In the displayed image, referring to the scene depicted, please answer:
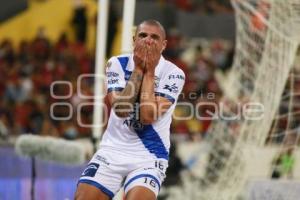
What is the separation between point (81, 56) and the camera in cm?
1684

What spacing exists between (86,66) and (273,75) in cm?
723

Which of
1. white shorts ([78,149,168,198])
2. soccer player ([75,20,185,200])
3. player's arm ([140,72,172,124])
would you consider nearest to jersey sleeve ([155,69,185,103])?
soccer player ([75,20,185,200])

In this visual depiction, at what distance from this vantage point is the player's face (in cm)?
531

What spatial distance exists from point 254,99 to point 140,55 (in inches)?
204

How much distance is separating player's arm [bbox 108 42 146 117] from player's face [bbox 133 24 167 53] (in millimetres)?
59

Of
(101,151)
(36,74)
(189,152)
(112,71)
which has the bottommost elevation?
(189,152)

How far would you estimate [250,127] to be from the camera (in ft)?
33.5

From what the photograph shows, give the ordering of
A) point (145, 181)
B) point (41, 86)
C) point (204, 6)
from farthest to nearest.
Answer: point (204, 6), point (41, 86), point (145, 181)

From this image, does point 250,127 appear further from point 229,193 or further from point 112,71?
point 112,71

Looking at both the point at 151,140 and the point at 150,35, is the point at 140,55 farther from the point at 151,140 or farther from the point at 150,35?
the point at 151,140

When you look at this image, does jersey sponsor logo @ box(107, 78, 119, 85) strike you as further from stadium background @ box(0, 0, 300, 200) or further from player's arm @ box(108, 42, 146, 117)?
stadium background @ box(0, 0, 300, 200)

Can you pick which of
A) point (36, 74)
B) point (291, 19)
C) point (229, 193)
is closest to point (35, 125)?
point (36, 74)

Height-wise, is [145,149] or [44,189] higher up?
[145,149]

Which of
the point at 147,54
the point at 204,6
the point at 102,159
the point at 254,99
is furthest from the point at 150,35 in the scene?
the point at 204,6
